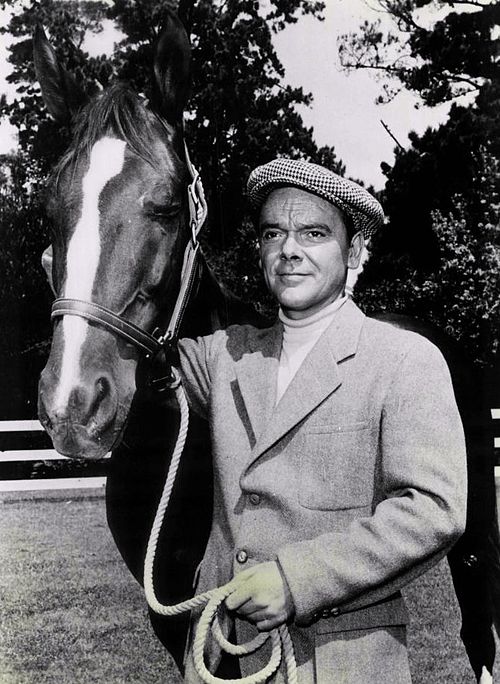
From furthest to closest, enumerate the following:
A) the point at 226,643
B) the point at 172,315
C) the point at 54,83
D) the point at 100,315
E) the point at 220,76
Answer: the point at 220,76 → the point at 54,83 → the point at 172,315 → the point at 100,315 → the point at 226,643

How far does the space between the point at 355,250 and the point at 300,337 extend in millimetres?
258

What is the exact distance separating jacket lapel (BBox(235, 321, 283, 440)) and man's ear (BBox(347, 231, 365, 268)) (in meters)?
0.24

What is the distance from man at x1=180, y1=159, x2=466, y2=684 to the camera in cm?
138

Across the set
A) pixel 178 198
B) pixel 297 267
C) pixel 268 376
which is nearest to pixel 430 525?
pixel 268 376

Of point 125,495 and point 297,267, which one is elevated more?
point 297,267

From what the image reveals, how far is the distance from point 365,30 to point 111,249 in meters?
1.34

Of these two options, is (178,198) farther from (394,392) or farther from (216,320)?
(394,392)

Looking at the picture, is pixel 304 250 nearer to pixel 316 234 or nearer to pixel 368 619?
pixel 316 234

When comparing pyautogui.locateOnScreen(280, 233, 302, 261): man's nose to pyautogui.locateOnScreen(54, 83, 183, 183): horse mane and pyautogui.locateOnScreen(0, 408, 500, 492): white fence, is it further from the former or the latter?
pyautogui.locateOnScreen(0, 408, 500, 492): white fence

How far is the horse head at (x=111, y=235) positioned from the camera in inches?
65.5

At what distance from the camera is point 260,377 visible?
171cm

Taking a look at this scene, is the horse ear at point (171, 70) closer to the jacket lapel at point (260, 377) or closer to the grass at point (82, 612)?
the jacket lapel at point (260, 377)

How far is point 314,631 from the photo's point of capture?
1.51 m

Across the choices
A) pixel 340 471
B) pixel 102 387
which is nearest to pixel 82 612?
pixel 102 387
